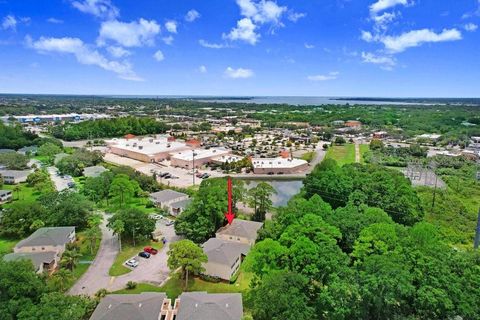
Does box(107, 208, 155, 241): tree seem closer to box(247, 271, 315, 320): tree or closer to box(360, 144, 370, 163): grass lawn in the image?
box(247, 271, 315, 320): tree

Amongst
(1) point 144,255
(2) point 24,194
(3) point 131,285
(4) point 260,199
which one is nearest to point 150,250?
(1) point 144,255

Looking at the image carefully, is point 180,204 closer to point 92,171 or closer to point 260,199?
point 260,199

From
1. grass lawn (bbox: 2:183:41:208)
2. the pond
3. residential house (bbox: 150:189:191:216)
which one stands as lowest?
the pond

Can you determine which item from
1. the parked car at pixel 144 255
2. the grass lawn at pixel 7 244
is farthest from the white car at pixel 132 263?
the grass lawn at pixel 7 244

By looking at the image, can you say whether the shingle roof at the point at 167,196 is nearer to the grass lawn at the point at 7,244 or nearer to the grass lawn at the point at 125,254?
the grass lawn at the point at 125,254

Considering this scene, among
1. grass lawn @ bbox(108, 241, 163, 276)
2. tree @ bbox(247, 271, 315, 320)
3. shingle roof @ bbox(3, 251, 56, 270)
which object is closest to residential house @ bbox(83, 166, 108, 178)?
grass lawn @ bbox(108, 241, 163, 276)

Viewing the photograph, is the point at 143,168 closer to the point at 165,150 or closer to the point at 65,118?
the point at 165,150
